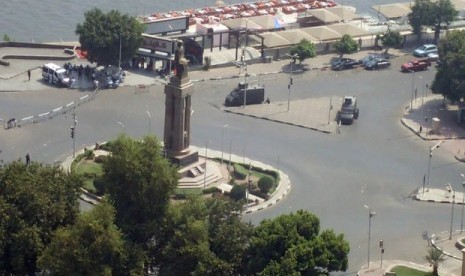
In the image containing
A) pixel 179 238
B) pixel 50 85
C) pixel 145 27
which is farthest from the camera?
pixel 145 27

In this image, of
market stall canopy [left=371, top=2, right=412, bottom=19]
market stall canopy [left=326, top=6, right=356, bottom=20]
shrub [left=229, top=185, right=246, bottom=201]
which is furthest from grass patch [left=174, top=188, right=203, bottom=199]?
market stall canopy [left=371, top=2, right=412, bottom=19]

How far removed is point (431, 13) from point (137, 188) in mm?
50270

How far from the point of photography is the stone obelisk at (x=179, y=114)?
8450 cm

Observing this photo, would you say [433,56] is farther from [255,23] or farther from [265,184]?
[265,184]

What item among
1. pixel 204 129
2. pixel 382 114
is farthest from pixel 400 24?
pixel 204 129

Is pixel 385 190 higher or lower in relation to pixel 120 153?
lower

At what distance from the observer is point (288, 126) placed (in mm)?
97125

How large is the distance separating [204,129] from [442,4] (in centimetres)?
3059

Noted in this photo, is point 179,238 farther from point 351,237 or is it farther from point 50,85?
point 50,85

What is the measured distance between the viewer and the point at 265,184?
84750mm

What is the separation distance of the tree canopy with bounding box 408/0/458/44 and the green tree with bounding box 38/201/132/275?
176 feet

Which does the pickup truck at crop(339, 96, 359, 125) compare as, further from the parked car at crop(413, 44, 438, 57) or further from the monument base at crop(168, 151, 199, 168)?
the parked car at crop(413, 44, 438, 57)

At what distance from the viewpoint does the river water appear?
402 ft

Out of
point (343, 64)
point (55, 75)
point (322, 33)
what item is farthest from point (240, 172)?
point (322, 33)
